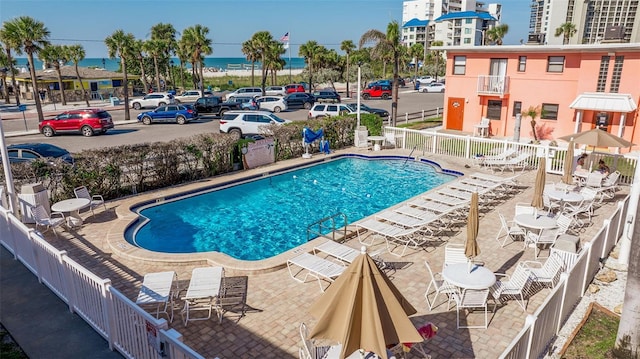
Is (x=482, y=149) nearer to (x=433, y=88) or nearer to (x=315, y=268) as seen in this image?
(x=315, y=268)

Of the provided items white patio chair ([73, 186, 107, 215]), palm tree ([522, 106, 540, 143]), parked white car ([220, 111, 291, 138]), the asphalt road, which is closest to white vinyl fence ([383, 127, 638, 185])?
palm tree ([522, 106, 540, 143])

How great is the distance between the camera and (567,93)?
24516 millimetres

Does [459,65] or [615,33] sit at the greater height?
[615,33]

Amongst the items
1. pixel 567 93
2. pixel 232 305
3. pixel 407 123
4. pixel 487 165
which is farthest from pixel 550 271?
pixel 407 123

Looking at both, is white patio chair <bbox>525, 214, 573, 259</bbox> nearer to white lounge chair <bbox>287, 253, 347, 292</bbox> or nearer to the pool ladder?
the pool ladder

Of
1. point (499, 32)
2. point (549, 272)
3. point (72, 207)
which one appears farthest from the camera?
point (499, 32)

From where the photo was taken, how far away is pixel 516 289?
813 centimetres

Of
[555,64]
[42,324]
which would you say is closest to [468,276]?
[42,324]

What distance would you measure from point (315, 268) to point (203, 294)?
230 centimetres

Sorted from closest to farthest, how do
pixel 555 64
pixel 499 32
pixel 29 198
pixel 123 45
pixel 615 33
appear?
pixel 29 198
pixel 615 33
pixel 555 64
pixel 123 45
pixel 499 32

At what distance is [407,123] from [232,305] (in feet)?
85.7

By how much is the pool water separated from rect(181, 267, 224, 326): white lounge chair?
3240mm

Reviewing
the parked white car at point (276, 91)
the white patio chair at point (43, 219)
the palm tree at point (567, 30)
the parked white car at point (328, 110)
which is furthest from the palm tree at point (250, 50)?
the white patio chair at point (43, 219)

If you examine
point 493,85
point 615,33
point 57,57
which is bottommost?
point 493,85
